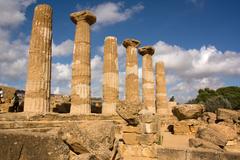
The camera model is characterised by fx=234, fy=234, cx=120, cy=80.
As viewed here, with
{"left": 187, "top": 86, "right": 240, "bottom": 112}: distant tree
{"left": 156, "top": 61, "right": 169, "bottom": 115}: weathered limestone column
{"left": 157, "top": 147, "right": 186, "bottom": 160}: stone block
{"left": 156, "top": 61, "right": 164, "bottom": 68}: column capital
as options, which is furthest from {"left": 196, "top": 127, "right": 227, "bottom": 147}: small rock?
{"left": 187, "top": 86, "right": 240, "bottom": 112}: distant tree

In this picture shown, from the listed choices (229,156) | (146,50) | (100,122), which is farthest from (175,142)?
(146,50)

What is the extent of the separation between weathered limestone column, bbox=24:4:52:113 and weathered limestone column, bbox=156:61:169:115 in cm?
1580

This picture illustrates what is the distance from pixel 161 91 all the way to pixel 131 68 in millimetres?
6240

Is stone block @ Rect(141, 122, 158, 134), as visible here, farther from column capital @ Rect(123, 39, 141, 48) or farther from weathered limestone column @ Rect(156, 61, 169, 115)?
weathered limestone column @ Rect(156, 61, 169, 115)

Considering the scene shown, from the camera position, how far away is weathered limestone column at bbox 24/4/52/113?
12758 millimetres

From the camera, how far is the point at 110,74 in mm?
19234

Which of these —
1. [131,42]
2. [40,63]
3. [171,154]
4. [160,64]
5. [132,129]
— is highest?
[131,42]

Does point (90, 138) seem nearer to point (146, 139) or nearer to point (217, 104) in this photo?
point (146, 139)

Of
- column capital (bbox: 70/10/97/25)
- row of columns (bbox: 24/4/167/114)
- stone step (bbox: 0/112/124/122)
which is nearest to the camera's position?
stone step (bbox: 0/112/124/122)

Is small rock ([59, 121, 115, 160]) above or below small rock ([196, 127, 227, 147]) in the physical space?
above

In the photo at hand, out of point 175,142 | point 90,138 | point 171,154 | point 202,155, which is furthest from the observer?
point 175,142

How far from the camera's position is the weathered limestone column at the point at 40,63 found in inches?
502

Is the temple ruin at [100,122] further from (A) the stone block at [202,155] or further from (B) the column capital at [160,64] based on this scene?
(B) the column capital at [160,64]

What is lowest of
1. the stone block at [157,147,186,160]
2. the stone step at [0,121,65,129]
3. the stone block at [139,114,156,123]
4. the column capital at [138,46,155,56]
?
the stone block at [157,147,186,160]
